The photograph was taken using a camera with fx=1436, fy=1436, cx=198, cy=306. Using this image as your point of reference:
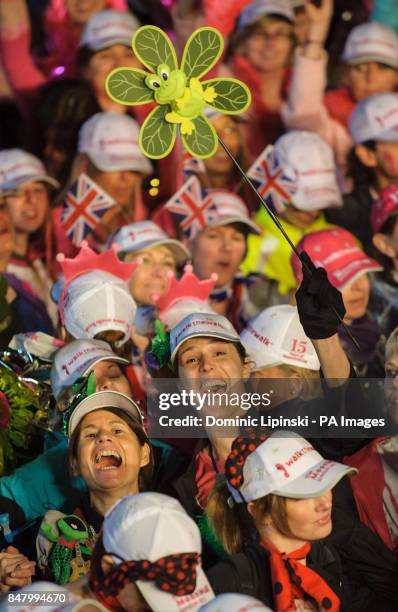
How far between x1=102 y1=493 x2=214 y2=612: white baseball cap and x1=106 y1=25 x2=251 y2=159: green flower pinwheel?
4.26 feet

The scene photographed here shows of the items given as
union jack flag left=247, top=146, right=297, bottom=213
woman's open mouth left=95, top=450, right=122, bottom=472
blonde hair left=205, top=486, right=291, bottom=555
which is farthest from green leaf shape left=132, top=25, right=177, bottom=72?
union jack flag left=247, top=146, right=297, bottom=213

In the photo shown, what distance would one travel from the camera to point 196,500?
5.32 m

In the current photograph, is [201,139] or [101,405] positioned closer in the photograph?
[201,139]

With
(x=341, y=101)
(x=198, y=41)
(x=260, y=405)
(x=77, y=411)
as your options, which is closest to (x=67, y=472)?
(x=77, y=411)

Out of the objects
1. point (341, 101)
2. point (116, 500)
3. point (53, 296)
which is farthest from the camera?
point (341, 101)

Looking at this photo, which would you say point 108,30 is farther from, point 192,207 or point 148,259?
point 148,259

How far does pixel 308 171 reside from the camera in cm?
795

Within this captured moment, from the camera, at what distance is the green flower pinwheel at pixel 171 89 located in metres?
5.08

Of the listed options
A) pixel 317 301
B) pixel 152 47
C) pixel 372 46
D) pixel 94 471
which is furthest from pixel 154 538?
pixel 372 46

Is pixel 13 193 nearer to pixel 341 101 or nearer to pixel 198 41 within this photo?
pixel 341 101

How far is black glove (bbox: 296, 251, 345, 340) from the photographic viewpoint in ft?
16.5

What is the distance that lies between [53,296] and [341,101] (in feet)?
9.34

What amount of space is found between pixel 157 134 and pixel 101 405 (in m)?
1.03

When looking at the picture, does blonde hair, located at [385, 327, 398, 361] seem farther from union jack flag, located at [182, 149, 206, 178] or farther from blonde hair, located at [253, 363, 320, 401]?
union jack flag, located at [182, 149, 206, 178]
